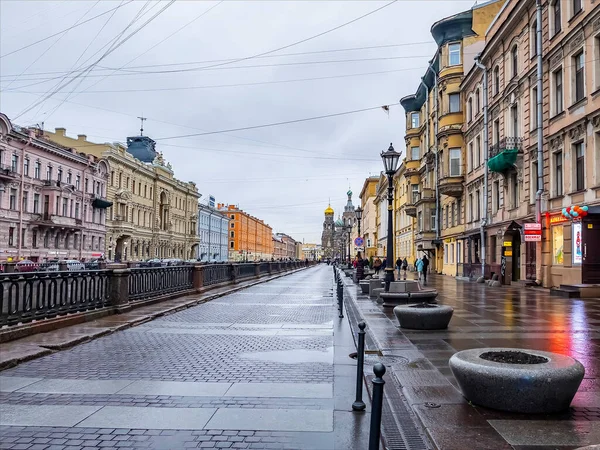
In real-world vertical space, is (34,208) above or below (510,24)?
below

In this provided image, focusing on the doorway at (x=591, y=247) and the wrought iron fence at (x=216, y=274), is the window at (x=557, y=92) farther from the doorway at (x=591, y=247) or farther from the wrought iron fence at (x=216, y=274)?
the wrought iron fence at (x=216, y=274)

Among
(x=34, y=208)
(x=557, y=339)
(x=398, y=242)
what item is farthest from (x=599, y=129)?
(x=398, y=242)

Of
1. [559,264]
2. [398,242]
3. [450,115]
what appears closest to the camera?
[559,264]

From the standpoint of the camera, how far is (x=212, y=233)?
392ft

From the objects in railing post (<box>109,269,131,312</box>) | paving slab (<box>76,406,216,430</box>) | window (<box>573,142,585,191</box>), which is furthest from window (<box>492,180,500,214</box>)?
paving slab (<box>76,406,216,430</box>)

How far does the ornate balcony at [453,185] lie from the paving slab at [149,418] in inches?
1345

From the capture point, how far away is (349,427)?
16.4 ft

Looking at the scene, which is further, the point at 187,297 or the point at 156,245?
the point at 156,245

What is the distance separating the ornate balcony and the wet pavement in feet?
94.4

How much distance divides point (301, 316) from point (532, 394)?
9.79 meters

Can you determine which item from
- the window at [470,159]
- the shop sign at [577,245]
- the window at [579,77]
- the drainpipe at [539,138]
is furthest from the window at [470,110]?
the shop sign at [577,245]

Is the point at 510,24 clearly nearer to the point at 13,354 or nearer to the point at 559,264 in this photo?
the point at 559,264

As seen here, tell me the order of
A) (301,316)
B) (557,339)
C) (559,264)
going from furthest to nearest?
(559,264), (301,316), (557,339)

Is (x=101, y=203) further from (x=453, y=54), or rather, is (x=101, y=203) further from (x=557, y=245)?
(x=557, y=245)
